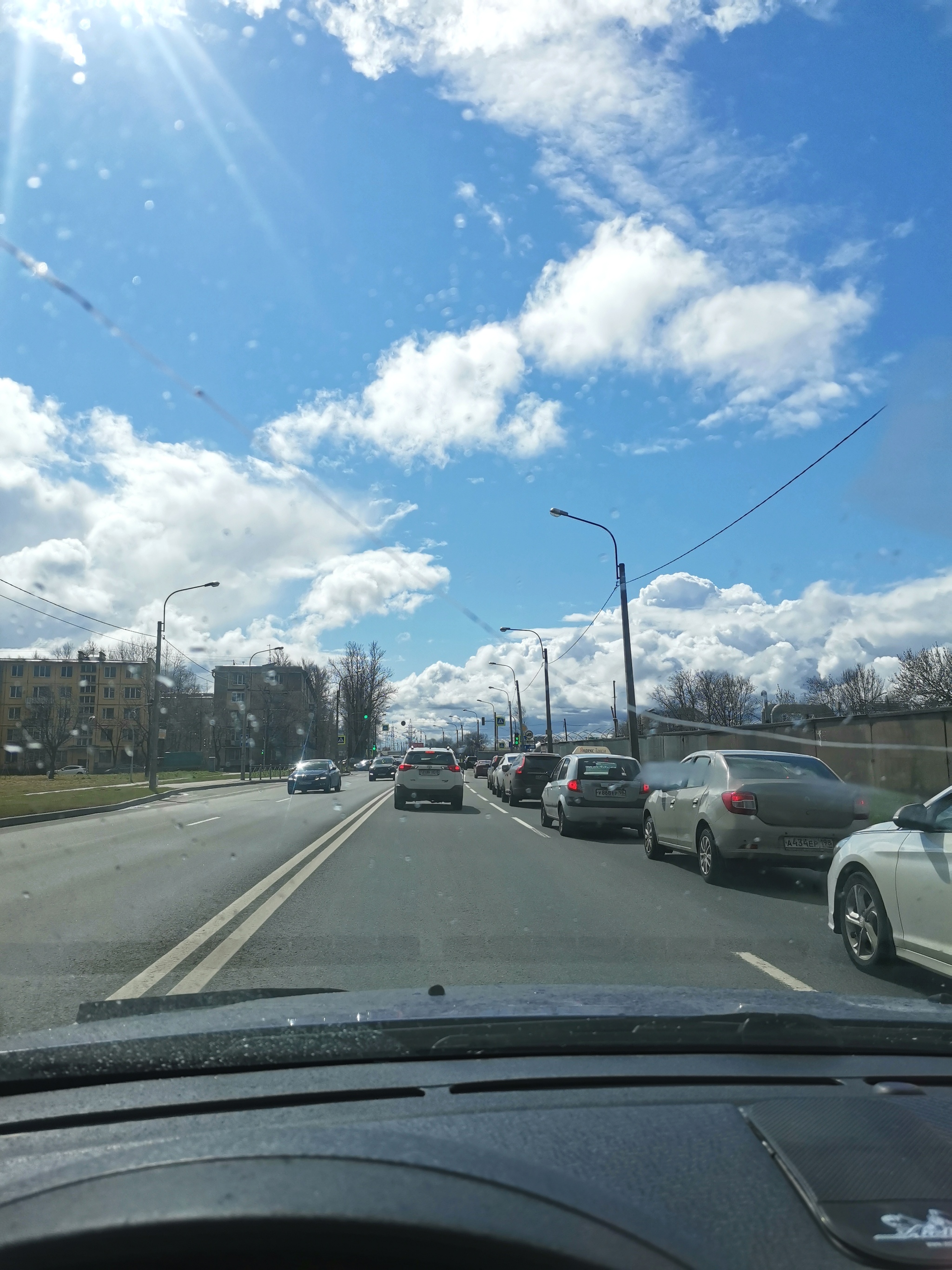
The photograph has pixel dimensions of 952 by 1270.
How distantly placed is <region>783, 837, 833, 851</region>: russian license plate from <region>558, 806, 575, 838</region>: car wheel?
706 centimetres

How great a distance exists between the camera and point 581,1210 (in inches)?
66.0

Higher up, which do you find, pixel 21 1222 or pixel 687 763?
pixel 687 763

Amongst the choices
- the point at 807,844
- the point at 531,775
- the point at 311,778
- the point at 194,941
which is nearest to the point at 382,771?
the point at 311,778

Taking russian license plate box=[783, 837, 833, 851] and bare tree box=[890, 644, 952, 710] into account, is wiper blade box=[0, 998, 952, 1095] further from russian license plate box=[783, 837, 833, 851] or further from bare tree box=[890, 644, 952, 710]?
bare tree box=[890, 644, 952, 710]

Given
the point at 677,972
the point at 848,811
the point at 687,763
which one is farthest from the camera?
the point at 687,763

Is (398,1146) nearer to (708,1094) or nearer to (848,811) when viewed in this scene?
(708,1094)

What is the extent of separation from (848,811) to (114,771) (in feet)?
262

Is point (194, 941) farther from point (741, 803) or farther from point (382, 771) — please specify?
point (382, 771)

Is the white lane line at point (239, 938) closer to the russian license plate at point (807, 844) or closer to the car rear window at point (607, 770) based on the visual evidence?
the russian license plate at point (807, 844)

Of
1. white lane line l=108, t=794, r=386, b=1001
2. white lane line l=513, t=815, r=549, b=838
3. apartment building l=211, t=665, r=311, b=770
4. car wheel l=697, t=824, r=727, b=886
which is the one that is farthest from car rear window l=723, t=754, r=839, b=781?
apartment building l=211, t=665, r=311, b=770

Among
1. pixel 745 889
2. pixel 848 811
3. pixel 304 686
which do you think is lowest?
pixel 745 889

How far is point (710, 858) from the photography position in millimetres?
10938

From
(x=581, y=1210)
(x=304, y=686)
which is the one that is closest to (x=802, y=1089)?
(x=581, y=1210)

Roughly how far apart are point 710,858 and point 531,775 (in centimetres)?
1654
